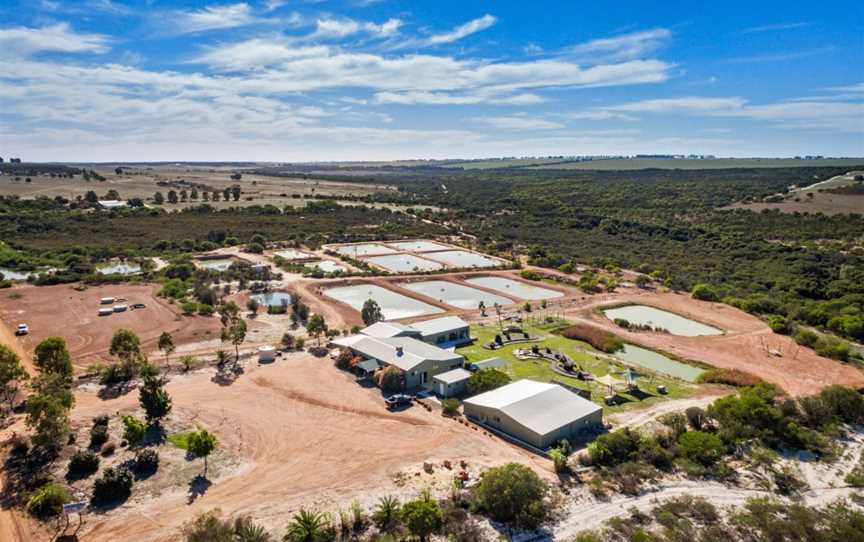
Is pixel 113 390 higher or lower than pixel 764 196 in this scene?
lower

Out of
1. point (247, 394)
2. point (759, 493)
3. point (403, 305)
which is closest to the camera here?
point (759, 493)

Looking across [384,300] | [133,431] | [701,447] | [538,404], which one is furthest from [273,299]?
[701,447]

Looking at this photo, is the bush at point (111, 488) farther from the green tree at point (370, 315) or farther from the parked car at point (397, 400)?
the green tree at point (370, 315)

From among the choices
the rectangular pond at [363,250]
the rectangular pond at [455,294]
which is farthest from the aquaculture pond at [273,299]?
the rectangular pond at [363,250]

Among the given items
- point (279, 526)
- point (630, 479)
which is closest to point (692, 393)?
point (630, 479)

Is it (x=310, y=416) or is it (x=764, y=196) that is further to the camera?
(x=764, y=196)

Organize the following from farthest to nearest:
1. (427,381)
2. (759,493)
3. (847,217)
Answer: (847,217), (427,381), (759,493)

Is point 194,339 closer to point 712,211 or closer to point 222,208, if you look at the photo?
point 222,208
